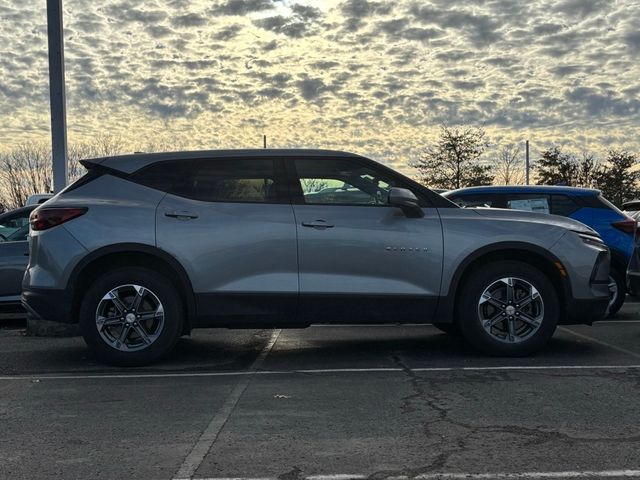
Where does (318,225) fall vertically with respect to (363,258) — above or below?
above

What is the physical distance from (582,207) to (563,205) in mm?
239

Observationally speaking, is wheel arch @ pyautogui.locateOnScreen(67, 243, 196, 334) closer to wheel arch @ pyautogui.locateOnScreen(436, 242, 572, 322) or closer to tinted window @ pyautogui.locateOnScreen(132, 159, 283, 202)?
tinted window @ pyautogui.locateOnScreen(132, 159, 283, 202)

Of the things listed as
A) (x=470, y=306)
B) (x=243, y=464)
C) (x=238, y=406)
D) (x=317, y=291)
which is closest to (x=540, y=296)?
(x=470, y=306)

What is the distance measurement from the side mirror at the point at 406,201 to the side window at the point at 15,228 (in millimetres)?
5343

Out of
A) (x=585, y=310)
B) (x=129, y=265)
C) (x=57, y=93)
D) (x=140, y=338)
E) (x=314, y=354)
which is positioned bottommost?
(x=314, y=354)

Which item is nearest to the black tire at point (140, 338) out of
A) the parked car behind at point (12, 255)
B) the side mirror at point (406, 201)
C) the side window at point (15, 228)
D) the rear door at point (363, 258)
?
the rear door at point (363, 258)

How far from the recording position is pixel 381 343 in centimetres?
763

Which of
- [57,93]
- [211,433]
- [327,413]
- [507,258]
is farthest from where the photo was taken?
[57,93]

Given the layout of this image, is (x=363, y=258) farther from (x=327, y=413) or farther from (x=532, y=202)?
(x=532, y=202)

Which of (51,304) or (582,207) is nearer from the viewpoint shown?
(51,304)

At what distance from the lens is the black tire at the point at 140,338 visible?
247 inches

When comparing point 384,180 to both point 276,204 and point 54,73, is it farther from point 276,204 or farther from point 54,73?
point 54,73

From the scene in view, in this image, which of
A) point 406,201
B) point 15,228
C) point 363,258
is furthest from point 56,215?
point 15,228

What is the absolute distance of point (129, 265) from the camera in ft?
21.1
